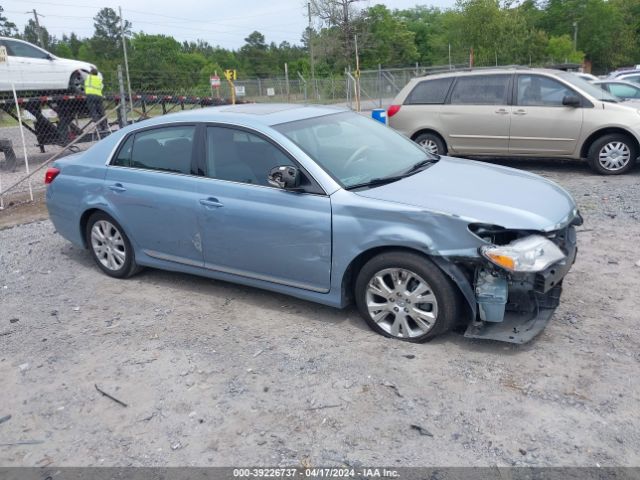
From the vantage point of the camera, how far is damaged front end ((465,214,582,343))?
368cm

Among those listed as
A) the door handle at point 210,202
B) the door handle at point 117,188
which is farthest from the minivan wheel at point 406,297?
the door handle at point 117,188

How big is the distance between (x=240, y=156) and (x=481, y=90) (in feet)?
20.8

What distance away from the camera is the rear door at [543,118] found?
360 inches

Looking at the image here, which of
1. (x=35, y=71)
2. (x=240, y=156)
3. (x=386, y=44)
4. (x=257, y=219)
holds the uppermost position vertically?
(x=386, y=44)

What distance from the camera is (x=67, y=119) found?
→ 15.8 metres

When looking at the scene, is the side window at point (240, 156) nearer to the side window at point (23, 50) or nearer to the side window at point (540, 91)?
the side window at point (540, 91)

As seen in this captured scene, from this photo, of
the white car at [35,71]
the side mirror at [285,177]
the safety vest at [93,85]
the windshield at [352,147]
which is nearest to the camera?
the side mirror at [285,177]

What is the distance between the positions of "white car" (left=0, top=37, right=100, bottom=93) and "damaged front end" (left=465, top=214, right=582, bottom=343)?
1314 centimetres

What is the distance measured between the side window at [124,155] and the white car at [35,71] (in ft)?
32.0

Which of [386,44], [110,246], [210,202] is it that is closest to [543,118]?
[210,202]

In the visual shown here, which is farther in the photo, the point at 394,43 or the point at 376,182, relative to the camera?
the point at 394,43

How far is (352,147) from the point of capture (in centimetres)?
487

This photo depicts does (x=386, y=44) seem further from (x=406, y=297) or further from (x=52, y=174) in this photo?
(x=406, y=297)

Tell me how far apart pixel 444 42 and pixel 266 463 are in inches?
2195
